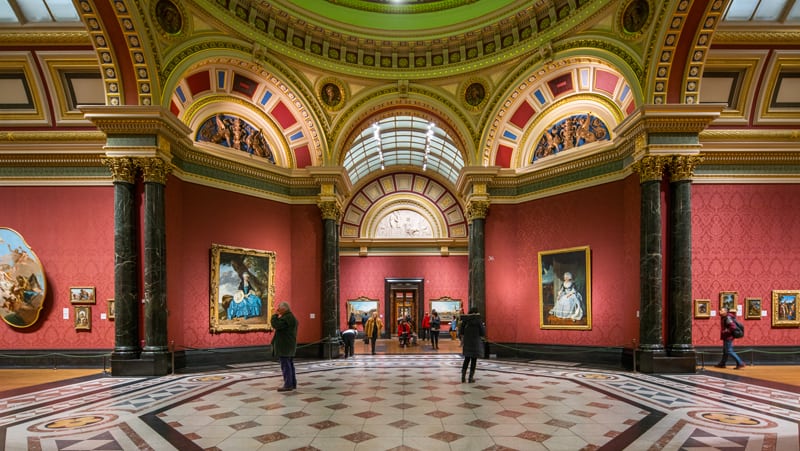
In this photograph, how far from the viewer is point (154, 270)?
1182 centimetres

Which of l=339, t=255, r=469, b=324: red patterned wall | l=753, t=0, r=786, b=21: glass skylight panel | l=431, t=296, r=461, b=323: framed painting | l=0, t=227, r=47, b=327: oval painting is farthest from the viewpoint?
l=339, t=255, r=469, b=324: red patterned wall

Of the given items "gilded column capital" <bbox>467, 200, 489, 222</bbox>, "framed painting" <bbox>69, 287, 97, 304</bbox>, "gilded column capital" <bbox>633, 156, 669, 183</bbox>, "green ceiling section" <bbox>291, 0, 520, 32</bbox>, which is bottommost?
"framed painting" <bbox>69, 287, 97, 304</bbox>

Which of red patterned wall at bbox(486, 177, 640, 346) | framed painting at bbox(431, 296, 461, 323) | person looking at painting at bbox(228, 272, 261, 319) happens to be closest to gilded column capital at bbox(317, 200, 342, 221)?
person looking at painting at bbox(228, 272, 261, 319)

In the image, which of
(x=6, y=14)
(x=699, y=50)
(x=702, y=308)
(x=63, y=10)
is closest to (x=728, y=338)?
(x=702, y=308)

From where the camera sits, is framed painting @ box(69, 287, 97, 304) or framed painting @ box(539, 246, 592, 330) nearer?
framed painting @ box(69, 287, 97, 304)

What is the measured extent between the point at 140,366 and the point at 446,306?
65.9 feet

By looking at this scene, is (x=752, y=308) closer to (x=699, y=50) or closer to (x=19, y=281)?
(x=699, y=50)

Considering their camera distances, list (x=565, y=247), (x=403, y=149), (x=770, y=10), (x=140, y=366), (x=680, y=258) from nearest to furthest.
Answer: (x=140, y=366)
(x=680, y=258)
(x=770, y=10)
(x=565, y=247)
(x=403, y=149)

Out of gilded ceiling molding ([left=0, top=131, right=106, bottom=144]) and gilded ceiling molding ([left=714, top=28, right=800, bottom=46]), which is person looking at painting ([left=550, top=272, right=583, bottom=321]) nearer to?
gilded ceiling molding ([left=714, top=28, right=800, bottom=46])

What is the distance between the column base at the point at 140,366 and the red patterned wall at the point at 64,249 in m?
2.14

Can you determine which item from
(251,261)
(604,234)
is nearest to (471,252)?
(604,234)

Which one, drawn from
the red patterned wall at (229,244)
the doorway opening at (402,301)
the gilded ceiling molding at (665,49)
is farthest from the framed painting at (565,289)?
the doorway opening at (402,301)

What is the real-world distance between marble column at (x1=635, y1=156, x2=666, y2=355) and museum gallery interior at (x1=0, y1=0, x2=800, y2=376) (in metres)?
0.06

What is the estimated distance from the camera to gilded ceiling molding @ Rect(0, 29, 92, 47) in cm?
1233
